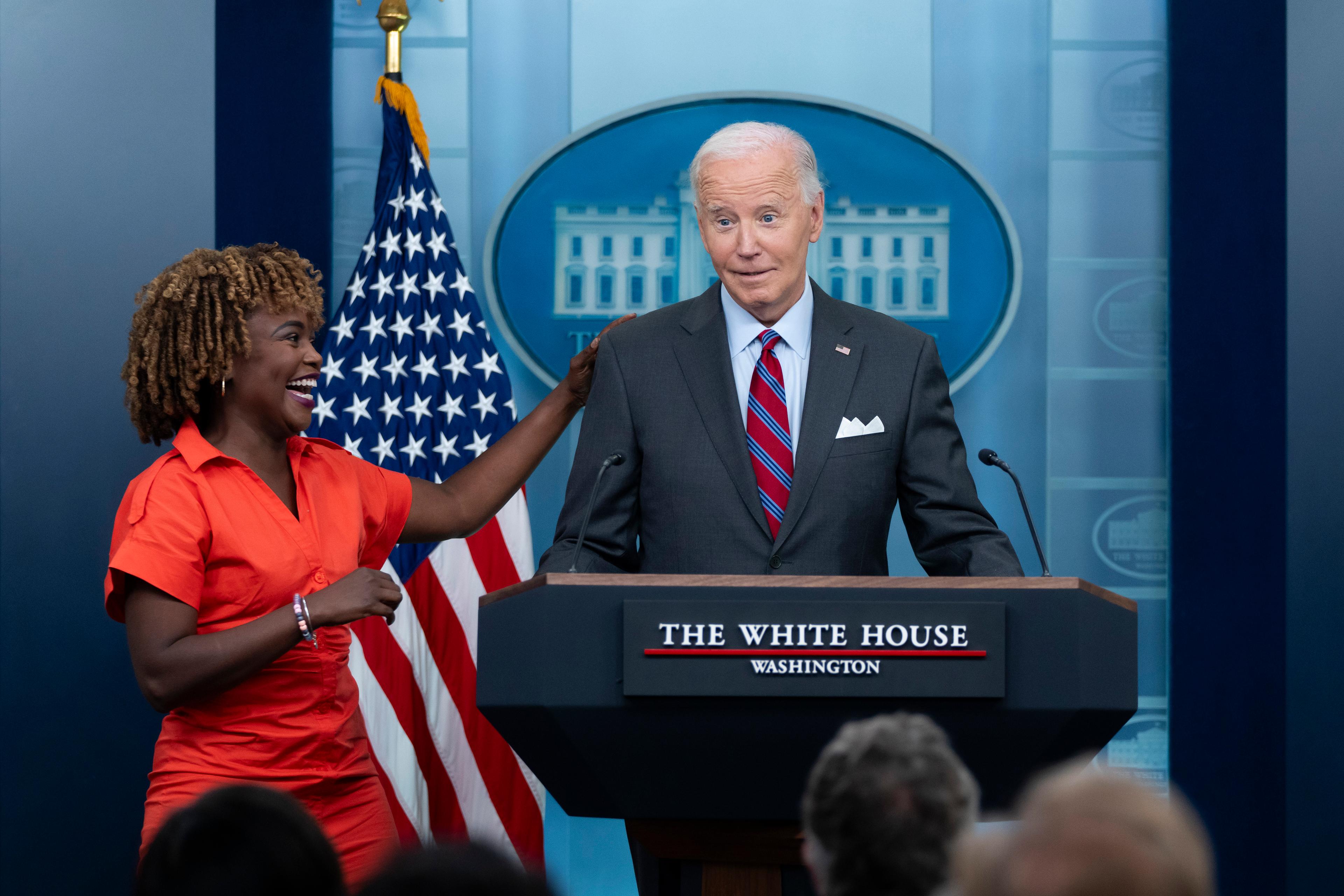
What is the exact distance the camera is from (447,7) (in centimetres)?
384

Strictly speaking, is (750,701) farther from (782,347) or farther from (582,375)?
(582,375)

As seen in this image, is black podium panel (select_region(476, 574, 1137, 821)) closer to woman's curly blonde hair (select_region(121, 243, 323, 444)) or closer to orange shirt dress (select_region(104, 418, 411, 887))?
orange shirt dress (select_region(104, 418, 411, 887))

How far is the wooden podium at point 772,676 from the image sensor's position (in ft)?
5.03

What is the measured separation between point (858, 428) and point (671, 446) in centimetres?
30

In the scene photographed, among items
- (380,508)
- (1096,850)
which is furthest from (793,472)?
(1096,850)

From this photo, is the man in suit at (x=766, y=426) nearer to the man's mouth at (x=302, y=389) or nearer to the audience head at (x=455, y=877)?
the man's mouth at (x=302, y=389)

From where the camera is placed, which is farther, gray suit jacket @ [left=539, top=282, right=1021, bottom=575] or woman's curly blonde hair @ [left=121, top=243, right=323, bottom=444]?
woman's curly blonde hair @ [left=121, top=243, right=323, bottom=444]

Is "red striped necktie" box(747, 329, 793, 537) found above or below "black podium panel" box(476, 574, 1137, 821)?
above

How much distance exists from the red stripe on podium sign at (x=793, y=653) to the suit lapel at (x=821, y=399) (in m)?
0.44

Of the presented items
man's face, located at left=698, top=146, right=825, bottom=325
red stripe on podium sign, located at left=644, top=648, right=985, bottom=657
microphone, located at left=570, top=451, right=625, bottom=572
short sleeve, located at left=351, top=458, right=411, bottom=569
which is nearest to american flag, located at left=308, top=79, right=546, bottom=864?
short sleeve, located at left=351, top=458, right=411, bottom=569

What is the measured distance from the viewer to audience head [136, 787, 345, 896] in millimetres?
1071

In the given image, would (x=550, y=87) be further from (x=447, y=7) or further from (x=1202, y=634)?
(x=1202, y=634)

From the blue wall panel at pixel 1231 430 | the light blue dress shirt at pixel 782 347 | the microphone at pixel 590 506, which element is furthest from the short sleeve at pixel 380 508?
the blue wall panel at pixel 1231 430

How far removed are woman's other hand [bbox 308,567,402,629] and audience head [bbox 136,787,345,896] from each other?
88 cm
